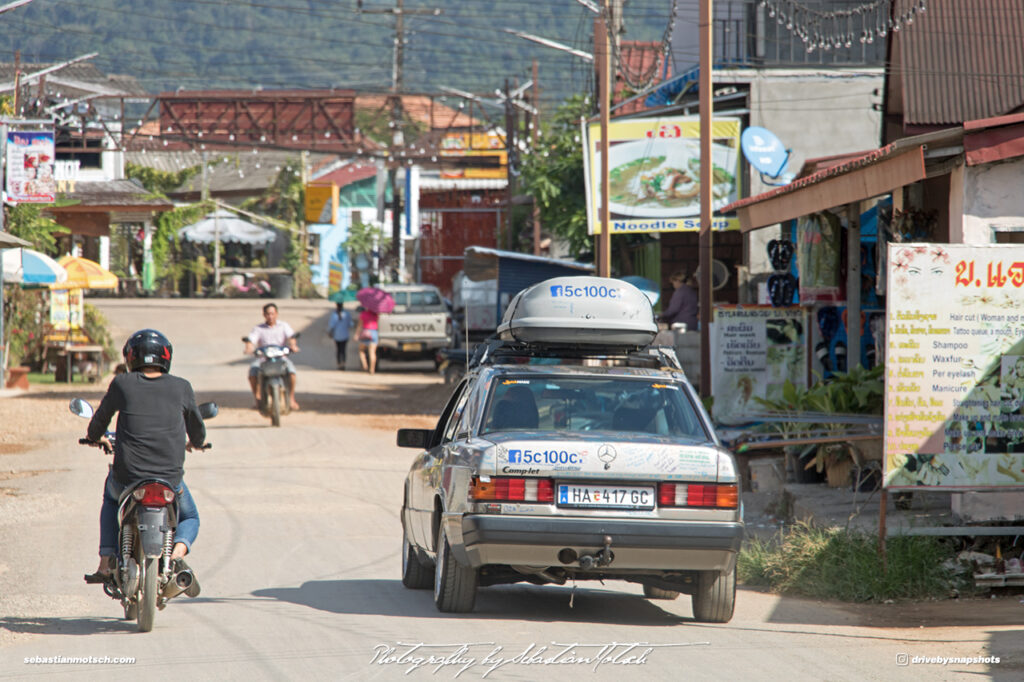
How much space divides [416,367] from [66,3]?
560 inches

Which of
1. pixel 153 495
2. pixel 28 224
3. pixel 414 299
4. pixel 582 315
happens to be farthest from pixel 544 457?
pixel 414 299

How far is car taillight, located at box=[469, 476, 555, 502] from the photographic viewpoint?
281 inches

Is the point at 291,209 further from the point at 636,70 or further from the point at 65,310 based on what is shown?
the point at 65,310

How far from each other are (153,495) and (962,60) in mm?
15943

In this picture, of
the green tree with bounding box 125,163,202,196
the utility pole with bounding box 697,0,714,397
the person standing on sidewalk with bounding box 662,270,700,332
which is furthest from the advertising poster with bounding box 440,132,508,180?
the utility pole with bounding box 697,0,714,397

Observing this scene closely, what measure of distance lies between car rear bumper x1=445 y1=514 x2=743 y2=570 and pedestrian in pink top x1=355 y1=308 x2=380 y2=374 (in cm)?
2681

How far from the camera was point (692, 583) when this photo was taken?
7.79 meters

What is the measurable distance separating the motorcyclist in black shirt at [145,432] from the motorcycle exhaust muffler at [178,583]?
0.39 feet

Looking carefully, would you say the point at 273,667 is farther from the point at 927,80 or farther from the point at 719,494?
the point at 927,80

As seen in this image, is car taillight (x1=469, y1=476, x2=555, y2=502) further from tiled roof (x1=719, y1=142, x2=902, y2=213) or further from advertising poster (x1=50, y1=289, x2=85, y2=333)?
advertising poster (x1=50, y1=289, x2=85, y2=333)

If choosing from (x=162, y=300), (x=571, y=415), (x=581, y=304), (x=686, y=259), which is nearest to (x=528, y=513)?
(x=571, y=415)

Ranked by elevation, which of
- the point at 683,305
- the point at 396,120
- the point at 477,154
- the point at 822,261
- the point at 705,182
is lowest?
the point at 683,305

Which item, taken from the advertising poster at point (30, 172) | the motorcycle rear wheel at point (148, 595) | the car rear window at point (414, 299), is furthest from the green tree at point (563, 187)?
the motorcycle rear wheel at point (148, 595)

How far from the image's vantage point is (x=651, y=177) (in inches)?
895
